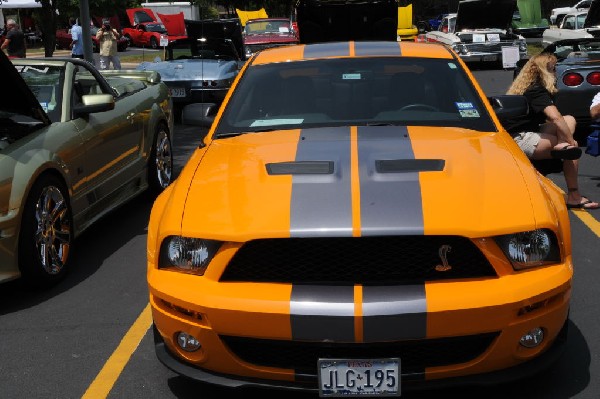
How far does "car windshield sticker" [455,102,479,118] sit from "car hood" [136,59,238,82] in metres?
9.40

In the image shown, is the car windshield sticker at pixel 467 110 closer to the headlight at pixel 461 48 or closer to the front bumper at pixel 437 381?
the front bumper at pixel 437 381

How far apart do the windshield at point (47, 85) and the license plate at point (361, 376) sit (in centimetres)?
373

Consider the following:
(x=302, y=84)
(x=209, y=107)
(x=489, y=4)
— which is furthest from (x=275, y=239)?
(x=489, y=4)

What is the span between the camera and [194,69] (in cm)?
1436

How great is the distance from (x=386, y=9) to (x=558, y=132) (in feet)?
34.6

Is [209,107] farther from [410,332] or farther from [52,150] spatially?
[410,332]

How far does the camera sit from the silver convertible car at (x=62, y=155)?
5.17 meters

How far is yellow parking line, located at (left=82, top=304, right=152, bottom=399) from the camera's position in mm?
3918

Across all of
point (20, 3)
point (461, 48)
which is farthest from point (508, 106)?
point (461, 48)

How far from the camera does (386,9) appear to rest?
56.6ft

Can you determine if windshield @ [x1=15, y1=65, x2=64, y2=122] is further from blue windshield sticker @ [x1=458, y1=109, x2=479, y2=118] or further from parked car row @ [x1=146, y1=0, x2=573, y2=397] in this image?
blue windshield sticker @ [x1=458, y1=109, x2=479, y2=118]

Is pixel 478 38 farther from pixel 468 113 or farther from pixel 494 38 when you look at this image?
pixel 468 113

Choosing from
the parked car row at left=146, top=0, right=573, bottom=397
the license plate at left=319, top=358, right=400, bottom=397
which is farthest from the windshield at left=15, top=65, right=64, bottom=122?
the license plate at left=319, top=358, right=400, bottom=397

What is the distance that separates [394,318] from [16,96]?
360 cm
